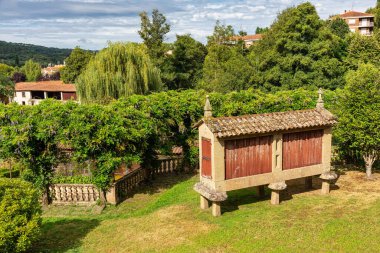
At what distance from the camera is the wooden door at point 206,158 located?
14.5 meters

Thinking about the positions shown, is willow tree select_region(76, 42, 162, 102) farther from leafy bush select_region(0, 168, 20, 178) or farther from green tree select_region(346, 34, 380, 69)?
green tree select_region(346, 34, 380, 69)

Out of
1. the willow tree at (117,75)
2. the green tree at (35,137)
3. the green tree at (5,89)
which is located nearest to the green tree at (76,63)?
the green tree at (5,89)

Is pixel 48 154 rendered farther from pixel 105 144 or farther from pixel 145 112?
pixel 145 112

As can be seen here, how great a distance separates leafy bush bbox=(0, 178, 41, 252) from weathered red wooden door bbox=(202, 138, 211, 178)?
687 centimetres

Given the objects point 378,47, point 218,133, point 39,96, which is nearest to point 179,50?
point 378,47

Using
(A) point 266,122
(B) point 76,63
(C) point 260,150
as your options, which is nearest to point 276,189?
(C) point 260,150

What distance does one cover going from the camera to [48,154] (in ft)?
62.4

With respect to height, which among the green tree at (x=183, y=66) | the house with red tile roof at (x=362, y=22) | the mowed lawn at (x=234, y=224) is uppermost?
the house with red tile roof at (x=362, y=22)

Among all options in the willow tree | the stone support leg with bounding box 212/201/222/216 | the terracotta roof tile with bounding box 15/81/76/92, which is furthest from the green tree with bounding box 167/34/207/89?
the stone support leg with bounding box 212/201/222/216

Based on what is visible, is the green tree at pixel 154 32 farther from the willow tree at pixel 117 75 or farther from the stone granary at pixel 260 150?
the stone granary at pixel 260 150

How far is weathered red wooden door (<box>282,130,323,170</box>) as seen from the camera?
15.5 meters

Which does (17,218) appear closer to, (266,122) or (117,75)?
(266,122)

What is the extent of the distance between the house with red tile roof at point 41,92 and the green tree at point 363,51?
1887 inches

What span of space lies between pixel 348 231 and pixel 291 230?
6.83ft
